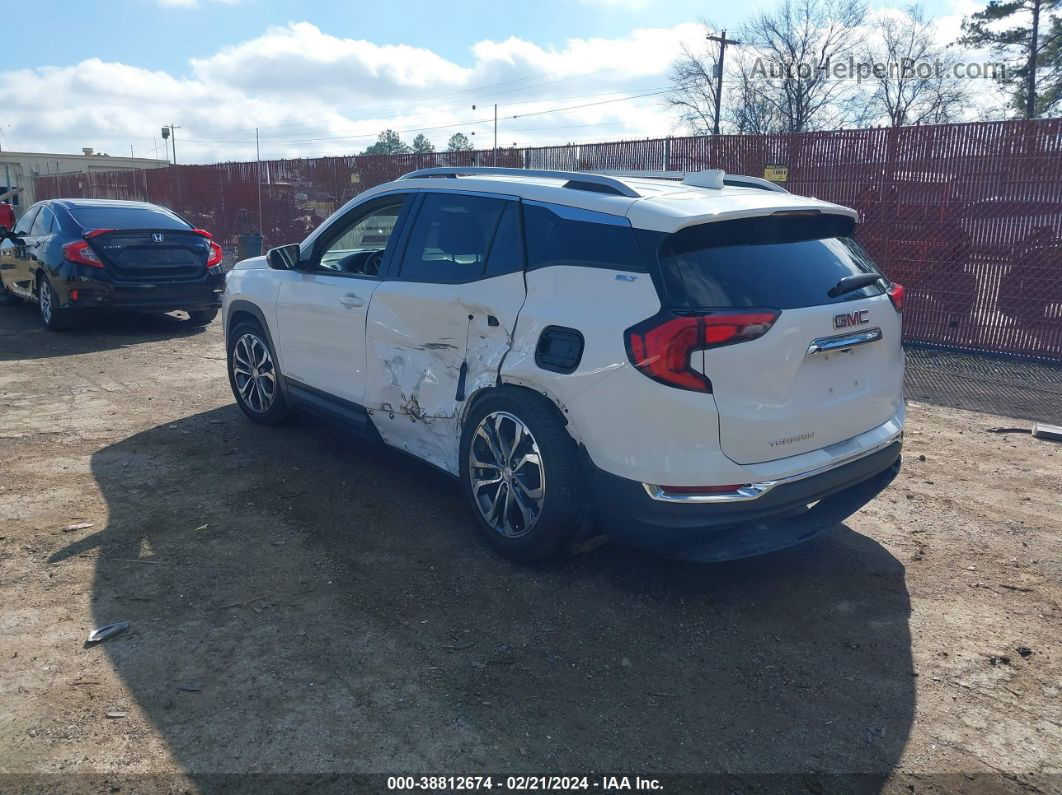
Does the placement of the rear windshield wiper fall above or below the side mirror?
below

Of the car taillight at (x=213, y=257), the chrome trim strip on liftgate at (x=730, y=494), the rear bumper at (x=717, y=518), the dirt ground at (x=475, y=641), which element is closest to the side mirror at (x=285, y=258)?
the dirt ground at (x=475, y=641)

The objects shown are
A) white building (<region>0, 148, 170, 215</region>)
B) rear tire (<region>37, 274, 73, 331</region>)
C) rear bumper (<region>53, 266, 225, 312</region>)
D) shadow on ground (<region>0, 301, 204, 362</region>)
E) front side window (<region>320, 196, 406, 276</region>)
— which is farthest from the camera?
white building (<region>0, 148, 170, 215</region>)

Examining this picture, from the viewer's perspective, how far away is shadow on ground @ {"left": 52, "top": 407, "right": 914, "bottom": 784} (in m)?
2.78

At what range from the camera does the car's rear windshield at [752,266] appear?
134 inches

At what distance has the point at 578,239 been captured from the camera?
3793mm

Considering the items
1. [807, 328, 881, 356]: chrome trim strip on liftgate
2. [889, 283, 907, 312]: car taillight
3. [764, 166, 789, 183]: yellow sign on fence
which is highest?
[764, 166, 789, 183]: yellow sign on fence

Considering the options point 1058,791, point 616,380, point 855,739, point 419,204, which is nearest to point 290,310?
point 419,204

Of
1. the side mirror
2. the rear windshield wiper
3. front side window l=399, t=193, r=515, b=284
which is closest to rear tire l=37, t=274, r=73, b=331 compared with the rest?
the side mirror

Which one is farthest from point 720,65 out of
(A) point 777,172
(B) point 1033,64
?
(A) point 777,172

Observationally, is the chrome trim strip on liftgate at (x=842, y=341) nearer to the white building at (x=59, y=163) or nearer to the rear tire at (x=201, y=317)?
the rear tire at (x=201, y=317)

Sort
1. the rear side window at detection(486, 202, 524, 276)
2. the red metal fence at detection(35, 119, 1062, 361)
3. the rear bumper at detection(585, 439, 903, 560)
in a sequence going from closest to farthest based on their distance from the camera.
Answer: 1. the rear bumper at detection(585, 439, 903, 560)
2. the rear side window at detection(486, 202, 524, 276)
3. the red metal fence at detection(35, 119, 1062, 361)

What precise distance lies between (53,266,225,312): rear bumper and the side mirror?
3.88m

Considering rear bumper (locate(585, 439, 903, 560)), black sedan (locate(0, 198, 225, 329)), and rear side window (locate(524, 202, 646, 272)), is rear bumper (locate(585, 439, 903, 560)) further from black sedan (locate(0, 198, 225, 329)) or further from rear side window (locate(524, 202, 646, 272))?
black sedan (locate(0, 198, 225, 329))

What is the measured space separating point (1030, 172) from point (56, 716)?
9.46m
